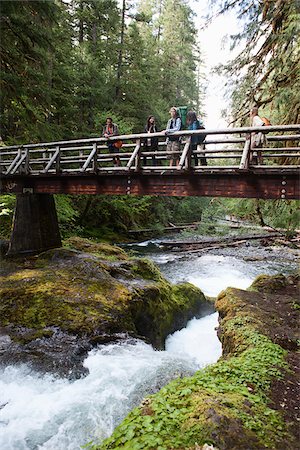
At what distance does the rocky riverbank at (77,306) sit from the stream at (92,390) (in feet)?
1.10

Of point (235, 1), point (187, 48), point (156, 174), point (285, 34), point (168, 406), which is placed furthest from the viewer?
point (187, 48)

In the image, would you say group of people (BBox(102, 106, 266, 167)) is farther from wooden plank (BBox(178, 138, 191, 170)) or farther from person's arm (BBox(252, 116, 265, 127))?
wooden plank (BBox(178, 138, 191, 170))

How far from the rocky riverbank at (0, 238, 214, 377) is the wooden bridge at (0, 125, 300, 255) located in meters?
2.00

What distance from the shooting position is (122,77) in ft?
84.9

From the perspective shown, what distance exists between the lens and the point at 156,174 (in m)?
8.78

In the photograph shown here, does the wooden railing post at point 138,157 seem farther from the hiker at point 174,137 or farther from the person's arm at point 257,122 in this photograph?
the person's arm at point 257,122

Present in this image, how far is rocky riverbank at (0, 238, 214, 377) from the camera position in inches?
272

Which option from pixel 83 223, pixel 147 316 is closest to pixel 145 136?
pixel 147 316

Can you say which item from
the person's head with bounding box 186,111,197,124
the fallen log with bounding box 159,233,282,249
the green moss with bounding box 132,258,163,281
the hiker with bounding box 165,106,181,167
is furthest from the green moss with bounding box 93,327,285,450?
the fallen log with bounding box 159,233,282,249

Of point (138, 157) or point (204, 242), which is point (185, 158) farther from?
point (204, 242)

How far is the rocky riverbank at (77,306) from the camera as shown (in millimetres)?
6910

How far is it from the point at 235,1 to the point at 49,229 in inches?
398

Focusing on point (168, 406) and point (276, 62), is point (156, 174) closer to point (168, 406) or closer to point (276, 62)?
point (276, 62)

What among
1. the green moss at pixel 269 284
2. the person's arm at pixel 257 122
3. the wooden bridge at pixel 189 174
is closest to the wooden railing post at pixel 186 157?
the wooden bridge at pixel 189 174
